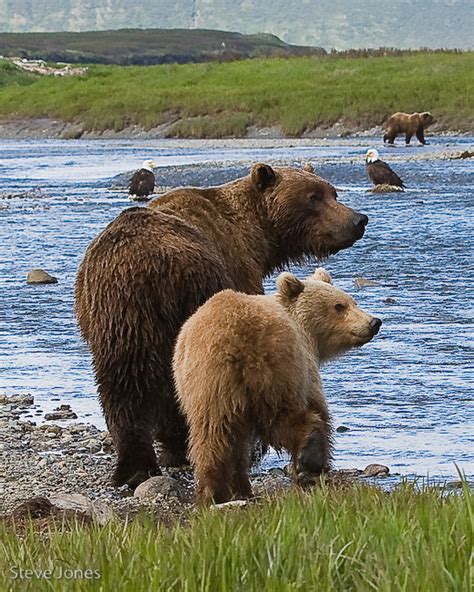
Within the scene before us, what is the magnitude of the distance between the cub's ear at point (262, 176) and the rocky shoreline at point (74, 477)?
1.72 metres

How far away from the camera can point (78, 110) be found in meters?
61.0

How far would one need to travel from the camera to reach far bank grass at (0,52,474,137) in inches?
1944

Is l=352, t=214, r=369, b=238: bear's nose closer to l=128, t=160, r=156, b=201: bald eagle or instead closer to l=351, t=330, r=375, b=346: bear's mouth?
l=351, t=330, r=375, b=346: bear's mouth

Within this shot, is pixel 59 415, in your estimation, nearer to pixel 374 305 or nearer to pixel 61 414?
pixel 61 414

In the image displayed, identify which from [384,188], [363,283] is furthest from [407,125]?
[363,283]

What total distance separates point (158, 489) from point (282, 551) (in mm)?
3343

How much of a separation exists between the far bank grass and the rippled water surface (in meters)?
16.9

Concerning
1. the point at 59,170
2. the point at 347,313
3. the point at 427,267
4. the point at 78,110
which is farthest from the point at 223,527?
the point at 78,110

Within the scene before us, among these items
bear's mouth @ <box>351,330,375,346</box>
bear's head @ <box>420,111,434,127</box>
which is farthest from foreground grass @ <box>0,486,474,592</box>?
bear's head @ <box>420,111,434,127</box>

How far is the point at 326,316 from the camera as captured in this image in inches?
272

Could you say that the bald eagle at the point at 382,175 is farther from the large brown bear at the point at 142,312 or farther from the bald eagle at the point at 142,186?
the large brown bear at the point at 142,312

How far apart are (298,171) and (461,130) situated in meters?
39.4

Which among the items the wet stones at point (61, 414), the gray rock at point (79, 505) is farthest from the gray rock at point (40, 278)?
the gray rock at point (79, 505)

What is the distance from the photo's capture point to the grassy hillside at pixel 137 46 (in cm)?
13925
